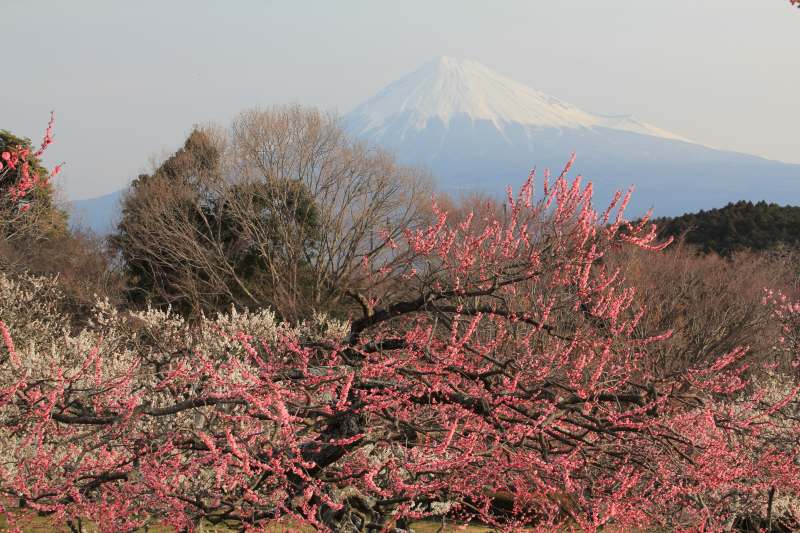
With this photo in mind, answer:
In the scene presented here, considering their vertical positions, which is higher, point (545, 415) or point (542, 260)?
point (542, 260)

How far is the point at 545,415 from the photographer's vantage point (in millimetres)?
5156

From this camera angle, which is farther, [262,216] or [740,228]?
[740,228]

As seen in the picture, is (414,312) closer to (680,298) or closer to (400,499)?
(400,499)

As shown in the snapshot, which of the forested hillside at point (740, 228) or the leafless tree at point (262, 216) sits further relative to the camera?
the forested hillside at point (740, 228)

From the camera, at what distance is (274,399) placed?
469 centimetres

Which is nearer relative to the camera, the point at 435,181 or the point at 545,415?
the point at 545,415

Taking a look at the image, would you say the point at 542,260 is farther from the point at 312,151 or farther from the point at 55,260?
the point at 55,260

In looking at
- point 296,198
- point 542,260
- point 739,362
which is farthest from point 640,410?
point 296,198

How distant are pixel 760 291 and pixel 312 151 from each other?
18.2 meters

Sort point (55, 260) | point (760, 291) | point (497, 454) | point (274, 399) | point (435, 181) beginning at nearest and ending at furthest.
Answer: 1. point (274, 399)
2. point (497, 454)
3. point (760, 291)
4. point (55, 260)
5. point (435, 181)

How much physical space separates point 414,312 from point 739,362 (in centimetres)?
1761

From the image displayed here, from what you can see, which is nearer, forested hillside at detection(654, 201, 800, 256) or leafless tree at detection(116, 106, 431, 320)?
leafless tree at detection(116, 106, 431, 320)

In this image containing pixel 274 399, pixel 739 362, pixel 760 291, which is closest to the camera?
pixel 274 399

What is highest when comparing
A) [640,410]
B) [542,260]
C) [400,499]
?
[542,260]
